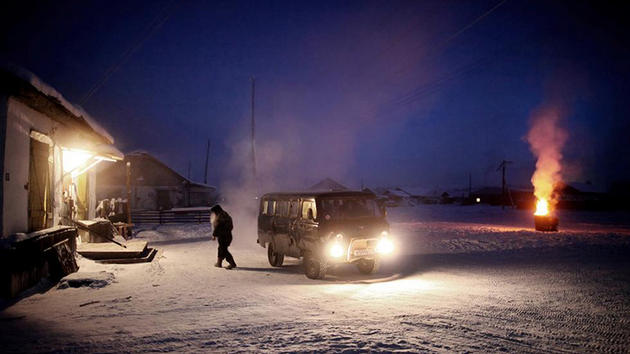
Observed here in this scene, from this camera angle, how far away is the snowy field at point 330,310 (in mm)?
5523

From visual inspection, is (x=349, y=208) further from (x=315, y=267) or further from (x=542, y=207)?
(x=542, y=207)

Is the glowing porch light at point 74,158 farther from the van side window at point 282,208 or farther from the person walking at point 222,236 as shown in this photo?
the van side window at point 282,208

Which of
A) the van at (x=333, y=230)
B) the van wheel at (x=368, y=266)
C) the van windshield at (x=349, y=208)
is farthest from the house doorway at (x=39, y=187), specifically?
the van wheel at (x=368, y=266)

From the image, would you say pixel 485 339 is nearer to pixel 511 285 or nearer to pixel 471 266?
pixel 511 285

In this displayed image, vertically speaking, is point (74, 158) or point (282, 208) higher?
point (74, 158)

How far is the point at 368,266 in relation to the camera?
11688mm

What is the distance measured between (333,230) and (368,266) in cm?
183

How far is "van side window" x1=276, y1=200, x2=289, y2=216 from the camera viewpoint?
42.2 ft

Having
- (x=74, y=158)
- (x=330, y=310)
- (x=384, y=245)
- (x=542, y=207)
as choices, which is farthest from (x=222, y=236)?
(x=542, y=207)

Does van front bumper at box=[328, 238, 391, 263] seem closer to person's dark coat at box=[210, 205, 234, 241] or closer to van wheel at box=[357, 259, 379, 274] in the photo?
van wheel at box=[357, 259, 379, 274]

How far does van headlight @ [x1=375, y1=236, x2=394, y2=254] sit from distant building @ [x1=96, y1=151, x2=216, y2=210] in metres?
34.8

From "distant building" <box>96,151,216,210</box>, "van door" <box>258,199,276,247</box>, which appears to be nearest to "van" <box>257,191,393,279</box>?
"van door" <box>258,199,276,247</box>

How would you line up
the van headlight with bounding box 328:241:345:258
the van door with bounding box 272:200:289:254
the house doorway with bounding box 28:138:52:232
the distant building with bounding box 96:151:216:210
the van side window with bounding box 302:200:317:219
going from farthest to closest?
the distant building with bounding box 96:151:216:210 → the van door with bounding box 272:200:289:254 → the van side window with bounding box 302:200:317:219 → the van headlight with bounding box 328:241:345:258 → the house doorway with bounding box 28:138:52:232

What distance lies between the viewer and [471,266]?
13203 millimetres
